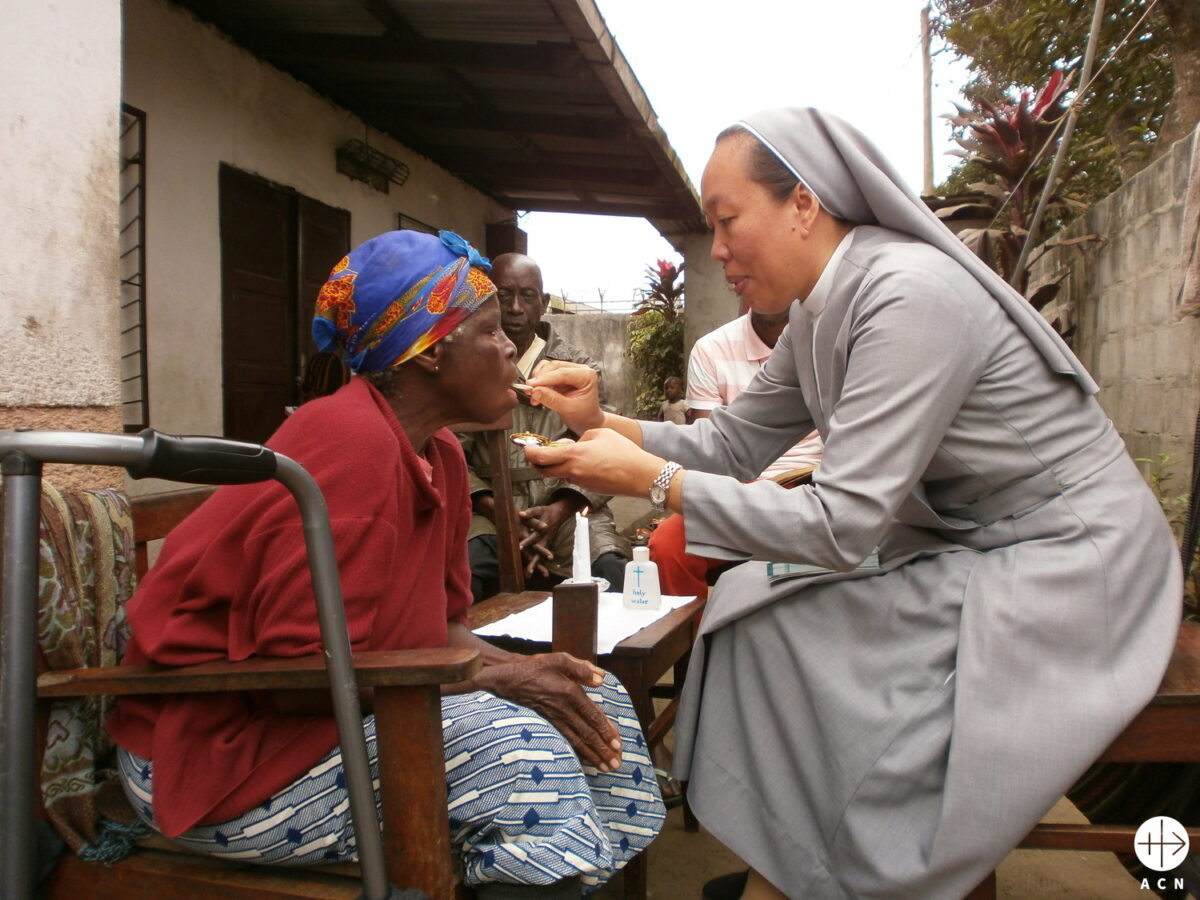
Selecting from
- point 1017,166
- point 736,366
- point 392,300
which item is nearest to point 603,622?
point 392,300

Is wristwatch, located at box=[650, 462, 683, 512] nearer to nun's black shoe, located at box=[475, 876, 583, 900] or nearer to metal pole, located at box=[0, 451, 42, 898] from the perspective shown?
nun's black shoe, located at box=[475, 876, 583, 900]

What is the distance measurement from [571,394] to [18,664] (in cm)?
179

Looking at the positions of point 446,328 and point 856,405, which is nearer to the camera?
point 856,405

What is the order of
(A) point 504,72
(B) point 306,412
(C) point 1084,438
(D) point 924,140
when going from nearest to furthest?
(B) point 306,412
(C) point 1084,438
(A) point 504,72
(D) point 924,140

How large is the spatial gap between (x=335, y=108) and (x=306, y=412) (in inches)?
206

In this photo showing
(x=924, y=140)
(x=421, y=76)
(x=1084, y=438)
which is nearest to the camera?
(x=1084, y=438)

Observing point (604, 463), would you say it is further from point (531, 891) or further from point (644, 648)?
point (531, 891)

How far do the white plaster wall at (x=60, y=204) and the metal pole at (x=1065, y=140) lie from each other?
454cm

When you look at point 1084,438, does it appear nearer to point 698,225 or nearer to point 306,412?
point 306,412

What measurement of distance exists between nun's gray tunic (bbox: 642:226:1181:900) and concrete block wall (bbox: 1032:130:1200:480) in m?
2.56

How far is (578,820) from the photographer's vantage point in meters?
1.60

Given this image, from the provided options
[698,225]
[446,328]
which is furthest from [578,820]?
[698,225]

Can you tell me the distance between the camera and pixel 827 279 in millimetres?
1984

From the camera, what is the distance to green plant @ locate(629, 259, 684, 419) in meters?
13.6
